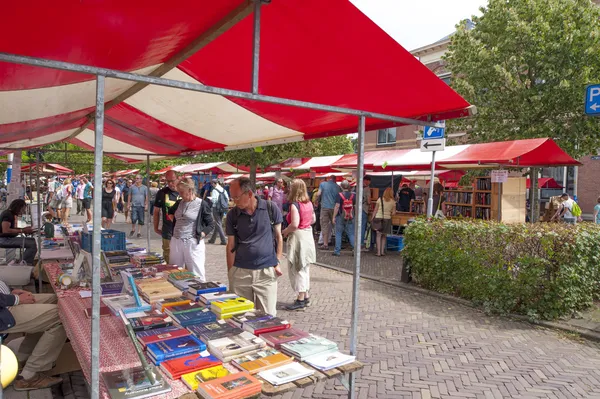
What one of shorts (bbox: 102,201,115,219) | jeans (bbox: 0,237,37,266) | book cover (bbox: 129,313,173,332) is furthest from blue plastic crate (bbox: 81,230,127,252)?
shorts (bbox: 102,201,115,219)

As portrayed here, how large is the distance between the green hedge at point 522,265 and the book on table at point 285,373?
441 cm

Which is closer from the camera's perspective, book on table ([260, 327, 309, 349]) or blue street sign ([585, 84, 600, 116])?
book on table ([260, 327, 309, 349])

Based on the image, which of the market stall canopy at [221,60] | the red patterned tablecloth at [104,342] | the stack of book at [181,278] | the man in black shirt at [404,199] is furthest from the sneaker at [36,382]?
the man in black shirt at [404,199]

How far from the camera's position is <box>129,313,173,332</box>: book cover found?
2.97 meters

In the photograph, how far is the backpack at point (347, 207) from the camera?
33.7 feet

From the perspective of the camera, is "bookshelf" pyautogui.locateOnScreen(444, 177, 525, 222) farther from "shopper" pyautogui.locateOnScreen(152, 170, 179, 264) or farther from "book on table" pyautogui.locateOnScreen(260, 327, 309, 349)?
"book on table" pyautogui.locateOnScreen(260, 327, 309, 349)

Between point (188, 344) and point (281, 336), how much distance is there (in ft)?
2.04

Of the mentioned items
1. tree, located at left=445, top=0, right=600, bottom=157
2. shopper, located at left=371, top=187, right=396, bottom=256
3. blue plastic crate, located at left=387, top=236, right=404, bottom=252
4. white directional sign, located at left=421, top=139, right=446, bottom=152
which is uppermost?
tree, located at left=445, top=0, right=600, bottom=157

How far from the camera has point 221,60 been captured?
2.90 metres

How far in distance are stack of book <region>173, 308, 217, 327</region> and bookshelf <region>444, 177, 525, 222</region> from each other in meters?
7.47

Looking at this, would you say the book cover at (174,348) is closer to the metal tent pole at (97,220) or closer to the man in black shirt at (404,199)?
the metal tent pole at (97,220)

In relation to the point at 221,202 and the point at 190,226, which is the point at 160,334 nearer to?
the point at 190,226

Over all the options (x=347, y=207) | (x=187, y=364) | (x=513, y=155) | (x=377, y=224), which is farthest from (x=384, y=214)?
(x=187, y=364)

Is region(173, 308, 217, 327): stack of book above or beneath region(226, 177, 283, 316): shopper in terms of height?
beneath
